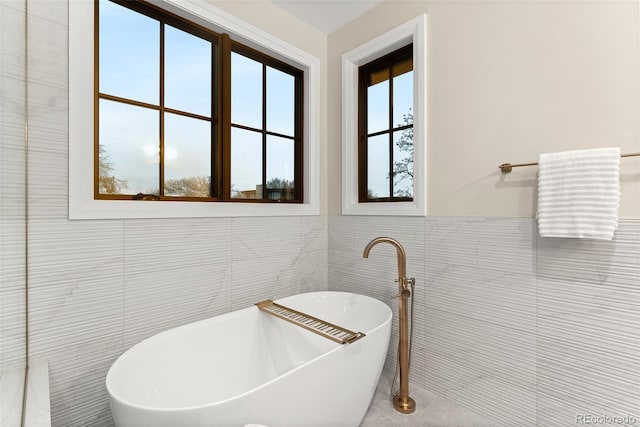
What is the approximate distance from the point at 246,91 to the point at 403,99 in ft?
3.52

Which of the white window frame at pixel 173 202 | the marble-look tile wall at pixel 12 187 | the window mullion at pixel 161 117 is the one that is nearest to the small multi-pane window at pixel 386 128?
the white window frame at pixel 173 202

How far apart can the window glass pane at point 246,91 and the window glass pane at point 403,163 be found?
0.98 meters

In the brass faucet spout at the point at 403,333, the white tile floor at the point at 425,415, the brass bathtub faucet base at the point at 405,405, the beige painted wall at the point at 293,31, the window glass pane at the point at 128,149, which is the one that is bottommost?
the white tile floor at the point at 425,415

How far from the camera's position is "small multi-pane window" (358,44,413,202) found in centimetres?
197

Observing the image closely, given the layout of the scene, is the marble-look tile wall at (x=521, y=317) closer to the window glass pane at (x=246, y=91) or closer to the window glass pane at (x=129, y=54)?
the window glass pane at (x=246, y=91)

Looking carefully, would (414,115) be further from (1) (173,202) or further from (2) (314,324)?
(1) (173,202)

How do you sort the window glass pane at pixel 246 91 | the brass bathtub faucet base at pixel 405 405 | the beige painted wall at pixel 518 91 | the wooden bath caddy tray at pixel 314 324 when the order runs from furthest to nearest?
the window glass pane at pixel 246 91, the brass bathtub faucet base at pixel 405 405, the wooden bath caddy tray at pixel 314 324, the beige painted wall at pixel 518 91

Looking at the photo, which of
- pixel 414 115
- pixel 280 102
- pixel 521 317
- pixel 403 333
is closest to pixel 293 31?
pixel 280 102

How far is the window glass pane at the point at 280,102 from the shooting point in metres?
2.15

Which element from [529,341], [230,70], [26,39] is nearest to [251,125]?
[230,70]

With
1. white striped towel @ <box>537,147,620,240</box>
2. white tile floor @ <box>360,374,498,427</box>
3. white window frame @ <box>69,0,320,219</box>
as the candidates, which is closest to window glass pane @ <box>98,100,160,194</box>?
white window frame @ <box>69,0,320,219</box>

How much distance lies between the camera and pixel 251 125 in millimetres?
2033

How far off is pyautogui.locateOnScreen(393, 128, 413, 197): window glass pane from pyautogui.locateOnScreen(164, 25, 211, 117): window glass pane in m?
1.25

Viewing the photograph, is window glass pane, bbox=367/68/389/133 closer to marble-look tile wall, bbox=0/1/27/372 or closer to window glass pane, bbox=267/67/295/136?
window glass pane, bbox=267/67/295/136
